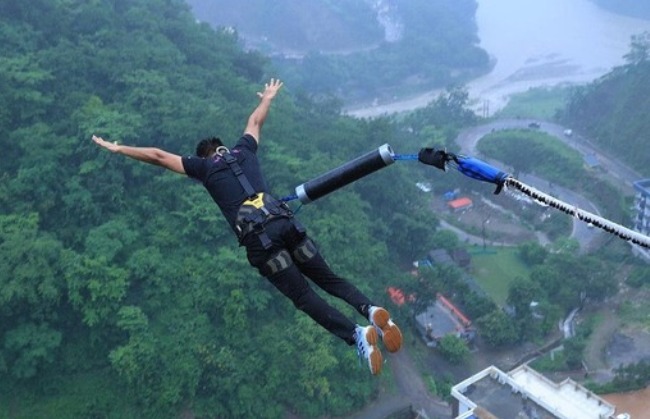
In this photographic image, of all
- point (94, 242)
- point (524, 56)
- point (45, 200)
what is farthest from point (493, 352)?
point (524, 56)

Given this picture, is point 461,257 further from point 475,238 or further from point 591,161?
point 591,161

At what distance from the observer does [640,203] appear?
25.0 meters

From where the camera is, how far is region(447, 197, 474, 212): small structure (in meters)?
29.4

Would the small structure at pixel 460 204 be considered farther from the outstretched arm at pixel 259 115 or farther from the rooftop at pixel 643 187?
the outstretched arm at pixel 259 115

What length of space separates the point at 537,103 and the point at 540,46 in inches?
616

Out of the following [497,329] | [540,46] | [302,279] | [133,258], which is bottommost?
[540,46]

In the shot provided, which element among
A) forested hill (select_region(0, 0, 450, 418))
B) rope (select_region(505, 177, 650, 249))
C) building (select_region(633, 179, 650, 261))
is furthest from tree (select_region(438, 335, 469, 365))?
rope (select_region(505, 177, 650, 249))

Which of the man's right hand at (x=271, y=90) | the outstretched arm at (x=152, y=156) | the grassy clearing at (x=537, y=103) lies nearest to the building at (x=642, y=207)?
the grassy clearing at (x=537, y=103)

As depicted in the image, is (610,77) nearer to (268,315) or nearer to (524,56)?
(524,56)

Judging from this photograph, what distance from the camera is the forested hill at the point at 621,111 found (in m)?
32.8

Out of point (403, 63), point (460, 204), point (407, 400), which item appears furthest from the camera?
point (403, 63)

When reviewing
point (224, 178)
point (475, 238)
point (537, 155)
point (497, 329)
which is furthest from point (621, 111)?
point (224, 178)

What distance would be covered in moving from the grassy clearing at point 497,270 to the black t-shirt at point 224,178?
60.7ft

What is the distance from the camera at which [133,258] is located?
49.5 feet
